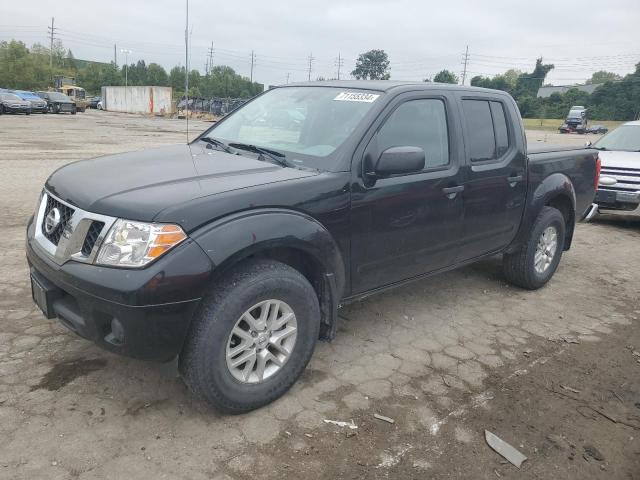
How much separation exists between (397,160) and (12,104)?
36.4 m

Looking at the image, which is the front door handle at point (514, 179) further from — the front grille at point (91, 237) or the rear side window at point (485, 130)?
the front grille at point (91, 237)

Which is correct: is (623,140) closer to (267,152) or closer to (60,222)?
(267,152)

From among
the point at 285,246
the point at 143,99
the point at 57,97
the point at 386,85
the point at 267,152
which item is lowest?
the point at 285,246

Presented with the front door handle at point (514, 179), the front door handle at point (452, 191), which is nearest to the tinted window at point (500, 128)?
the front door handle at point (514, 179)

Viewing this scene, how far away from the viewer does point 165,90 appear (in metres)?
50.0

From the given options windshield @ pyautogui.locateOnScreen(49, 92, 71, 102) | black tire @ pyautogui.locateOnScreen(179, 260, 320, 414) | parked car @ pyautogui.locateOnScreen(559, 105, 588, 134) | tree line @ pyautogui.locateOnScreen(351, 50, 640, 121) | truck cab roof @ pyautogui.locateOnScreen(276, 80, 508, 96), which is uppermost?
tree line @ pyautogui.locateOnScreen(351, 50, 640, 121)

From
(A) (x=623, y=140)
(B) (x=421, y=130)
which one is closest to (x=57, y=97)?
(A) (x=623, y=140)

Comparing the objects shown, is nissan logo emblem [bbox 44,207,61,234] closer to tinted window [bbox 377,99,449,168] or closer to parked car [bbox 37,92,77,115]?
tinted window [bbox 377,99,449,168]

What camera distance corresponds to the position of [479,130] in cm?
416

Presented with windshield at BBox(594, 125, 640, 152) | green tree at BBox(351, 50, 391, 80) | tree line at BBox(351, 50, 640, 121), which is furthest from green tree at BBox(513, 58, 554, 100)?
windshield at BBox(594, 125, 640, 152)

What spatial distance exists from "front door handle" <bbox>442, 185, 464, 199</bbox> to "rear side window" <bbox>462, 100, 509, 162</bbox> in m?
0.30

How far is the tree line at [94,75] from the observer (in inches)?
2633

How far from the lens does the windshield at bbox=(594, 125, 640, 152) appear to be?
8823 mm

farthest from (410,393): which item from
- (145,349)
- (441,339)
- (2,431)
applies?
(2,431)
